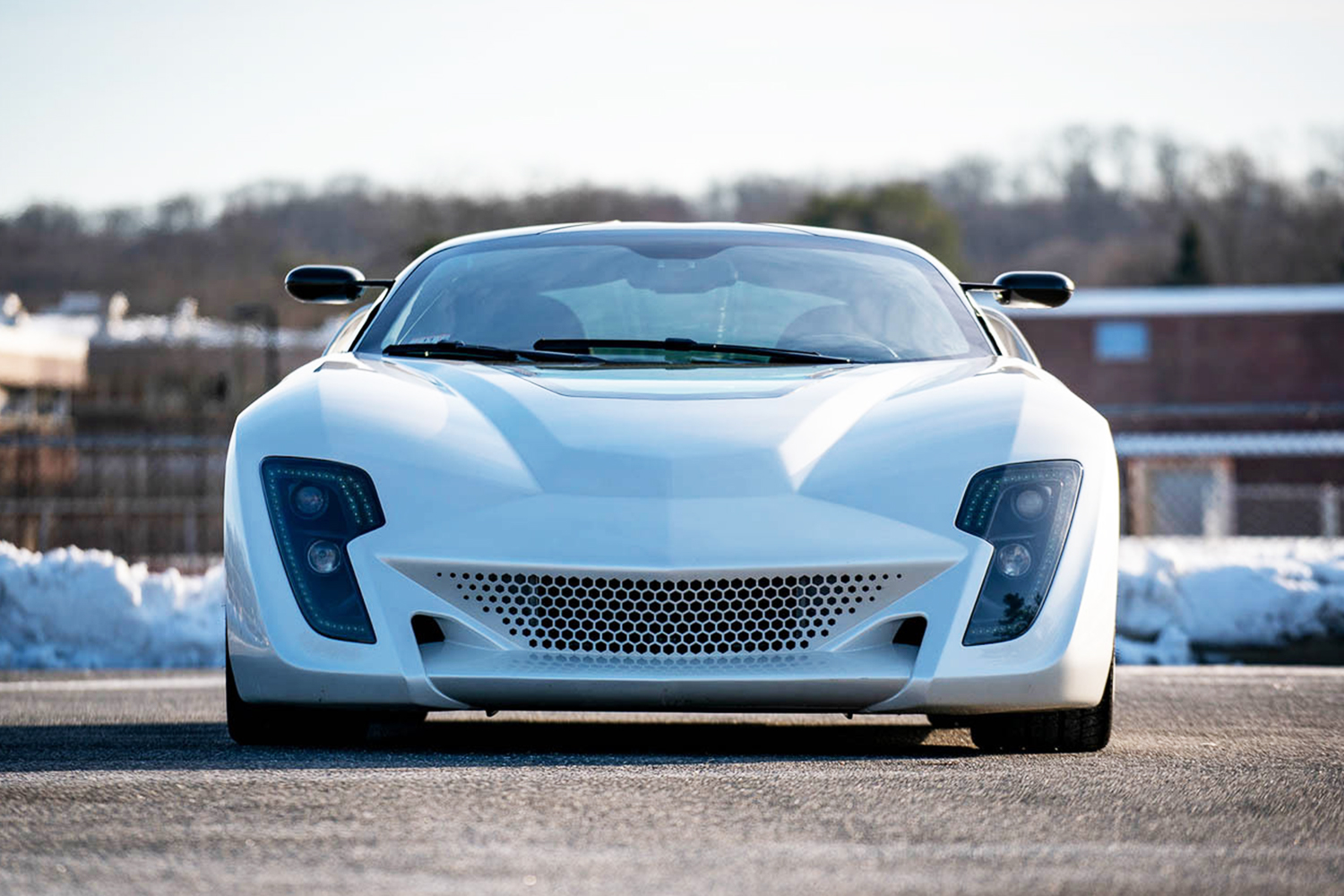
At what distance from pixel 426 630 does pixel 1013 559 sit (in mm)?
1344

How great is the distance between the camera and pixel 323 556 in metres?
4.33

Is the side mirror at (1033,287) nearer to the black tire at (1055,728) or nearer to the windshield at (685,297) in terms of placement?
the windshield at (685,297)

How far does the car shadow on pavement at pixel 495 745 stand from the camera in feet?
13.7

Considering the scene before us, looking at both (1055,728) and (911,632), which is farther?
(1055,728)

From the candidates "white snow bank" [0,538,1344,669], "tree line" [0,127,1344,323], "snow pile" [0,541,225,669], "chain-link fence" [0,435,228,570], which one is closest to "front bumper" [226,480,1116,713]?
"white snow bank" [0,538,1344,669]

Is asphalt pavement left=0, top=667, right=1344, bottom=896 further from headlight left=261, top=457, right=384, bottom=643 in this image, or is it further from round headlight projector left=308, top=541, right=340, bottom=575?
round headlight projector left=308, top=541, right=340, bottom=575

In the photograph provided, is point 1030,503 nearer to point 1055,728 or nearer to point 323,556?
point 1055,728

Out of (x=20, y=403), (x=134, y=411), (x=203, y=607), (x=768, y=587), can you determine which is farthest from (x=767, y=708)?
(x=20, y=403)

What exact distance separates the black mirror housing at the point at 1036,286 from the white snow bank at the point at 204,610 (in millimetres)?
3340

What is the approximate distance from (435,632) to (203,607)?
217 inches

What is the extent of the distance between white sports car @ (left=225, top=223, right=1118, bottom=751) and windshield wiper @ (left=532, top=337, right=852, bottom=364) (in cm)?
39

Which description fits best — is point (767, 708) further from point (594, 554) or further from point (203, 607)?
point (203, 607)

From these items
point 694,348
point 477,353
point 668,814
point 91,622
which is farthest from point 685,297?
point 91,622

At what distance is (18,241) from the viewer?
77.3 ft
